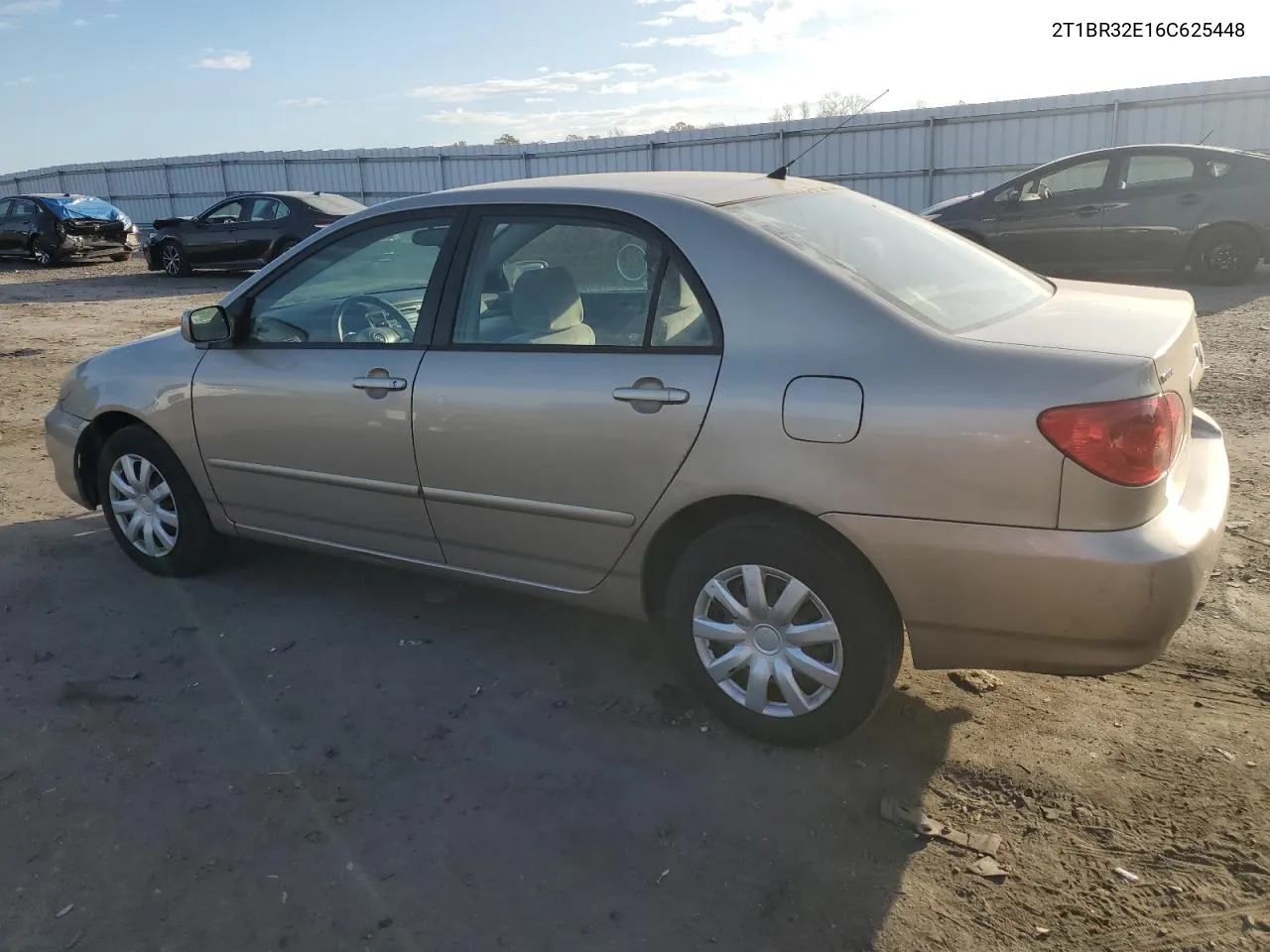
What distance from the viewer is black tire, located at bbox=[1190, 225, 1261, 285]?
37.4 feet

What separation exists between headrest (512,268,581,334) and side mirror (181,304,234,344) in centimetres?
135

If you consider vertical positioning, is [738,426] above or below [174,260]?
above

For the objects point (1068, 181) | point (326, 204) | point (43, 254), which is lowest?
point (43, 254)

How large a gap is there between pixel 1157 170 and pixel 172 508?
11265 mm

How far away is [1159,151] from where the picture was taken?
11703 millimetres

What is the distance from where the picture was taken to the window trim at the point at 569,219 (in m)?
3.13

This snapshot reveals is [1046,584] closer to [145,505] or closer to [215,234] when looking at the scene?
[145,505]

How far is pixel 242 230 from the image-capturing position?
17547 millimetres

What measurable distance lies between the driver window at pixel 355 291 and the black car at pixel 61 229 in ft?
63.9

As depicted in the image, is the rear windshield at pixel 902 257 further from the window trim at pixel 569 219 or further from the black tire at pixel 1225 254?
the black tire at pixel 1225 254

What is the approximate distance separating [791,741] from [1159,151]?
1108 cm

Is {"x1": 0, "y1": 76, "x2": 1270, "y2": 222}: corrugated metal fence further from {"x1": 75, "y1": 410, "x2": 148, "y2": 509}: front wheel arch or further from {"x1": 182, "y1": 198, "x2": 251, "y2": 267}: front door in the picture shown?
{"x1": 75, "y1": 410, "x2": 148, "y2": 509}: front wheel arch

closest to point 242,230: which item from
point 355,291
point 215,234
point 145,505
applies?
point 215,234

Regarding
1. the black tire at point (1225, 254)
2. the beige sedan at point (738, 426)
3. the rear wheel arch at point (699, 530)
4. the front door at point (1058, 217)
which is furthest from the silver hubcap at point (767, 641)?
the black tire at point (1225, 254)
